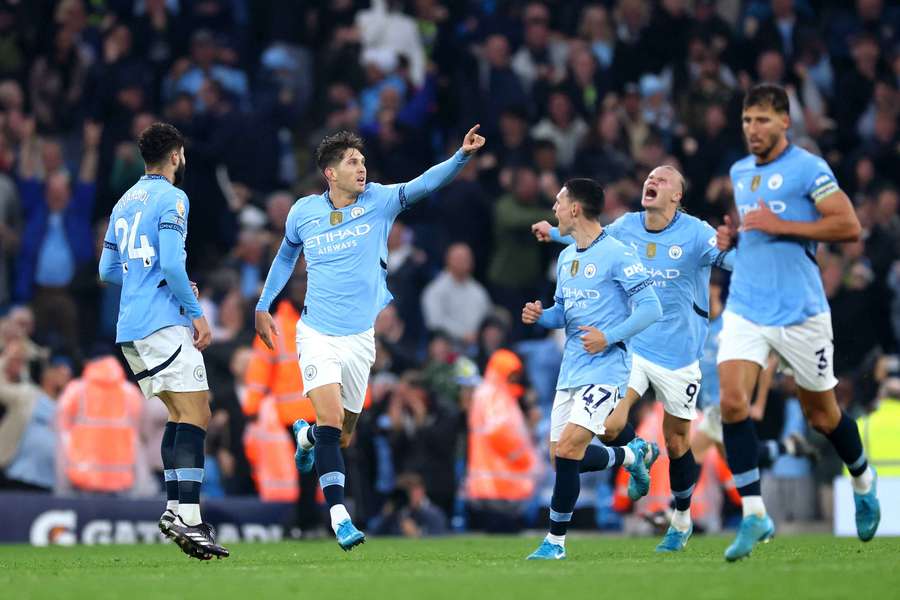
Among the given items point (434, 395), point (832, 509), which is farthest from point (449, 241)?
point (832, 509)

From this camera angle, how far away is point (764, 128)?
10203mm

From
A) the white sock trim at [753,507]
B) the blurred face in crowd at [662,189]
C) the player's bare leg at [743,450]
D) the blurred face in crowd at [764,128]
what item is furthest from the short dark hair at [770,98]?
the white sock trim at [753,507]

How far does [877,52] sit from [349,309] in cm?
1258

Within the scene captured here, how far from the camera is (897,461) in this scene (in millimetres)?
17266

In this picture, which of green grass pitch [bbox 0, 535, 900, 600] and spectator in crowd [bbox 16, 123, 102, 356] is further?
spectator in crowd [bbox 16, 123, 102, 356]

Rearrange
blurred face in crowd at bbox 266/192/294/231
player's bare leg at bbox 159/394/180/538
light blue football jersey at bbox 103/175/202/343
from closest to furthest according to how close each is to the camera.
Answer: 1. light blue football jersey at bbox 103/175/202/343
2. player's bare leg at bbox 159/394/180/538
3. blurred face in crowd at bbox 266/192/294/231

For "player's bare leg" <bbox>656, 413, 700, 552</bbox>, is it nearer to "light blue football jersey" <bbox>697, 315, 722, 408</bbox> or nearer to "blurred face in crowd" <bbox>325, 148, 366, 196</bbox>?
"blurred face in crowd" <bbox>325, 148, 366, 196</bbox>

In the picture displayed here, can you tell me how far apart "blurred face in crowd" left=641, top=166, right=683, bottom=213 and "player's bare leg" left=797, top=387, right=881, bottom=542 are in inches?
88.8

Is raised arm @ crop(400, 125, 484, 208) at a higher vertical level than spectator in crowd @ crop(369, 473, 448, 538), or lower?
higher

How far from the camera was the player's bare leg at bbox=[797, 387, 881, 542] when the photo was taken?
10453mm

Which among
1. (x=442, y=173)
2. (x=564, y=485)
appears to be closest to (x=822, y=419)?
(x=564, y=485)

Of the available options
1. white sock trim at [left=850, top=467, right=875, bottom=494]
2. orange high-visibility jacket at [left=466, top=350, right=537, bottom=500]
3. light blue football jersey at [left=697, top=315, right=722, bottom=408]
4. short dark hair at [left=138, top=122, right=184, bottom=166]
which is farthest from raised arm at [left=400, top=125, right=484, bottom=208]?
orange high-visibility jacket at [left=466, top=350, right=537, bottom=500]

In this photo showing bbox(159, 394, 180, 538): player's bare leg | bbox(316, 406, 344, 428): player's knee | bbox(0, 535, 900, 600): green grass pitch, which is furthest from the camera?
bbox(316, 406, 344, 428): player's knee

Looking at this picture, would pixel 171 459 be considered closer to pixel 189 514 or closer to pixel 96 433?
pixel 189 514
